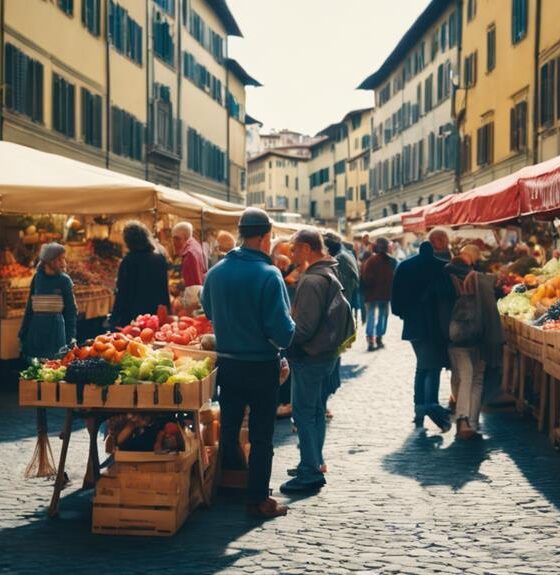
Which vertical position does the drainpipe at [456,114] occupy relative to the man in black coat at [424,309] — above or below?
above

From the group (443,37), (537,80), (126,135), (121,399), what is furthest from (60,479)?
(443,37)

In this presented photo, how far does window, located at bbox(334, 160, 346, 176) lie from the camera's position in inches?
3617

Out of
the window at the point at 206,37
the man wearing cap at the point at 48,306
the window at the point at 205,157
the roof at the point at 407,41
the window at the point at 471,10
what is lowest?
the man wearing cap at the point at 48,306

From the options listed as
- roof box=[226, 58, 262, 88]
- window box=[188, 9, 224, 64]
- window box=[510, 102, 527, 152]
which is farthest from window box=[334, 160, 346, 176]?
window box=[510, 102, 527, 152]

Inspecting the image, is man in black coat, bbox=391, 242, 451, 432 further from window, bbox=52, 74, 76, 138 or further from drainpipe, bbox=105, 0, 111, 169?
drainpipe, bbox=105, 0, 111, 169

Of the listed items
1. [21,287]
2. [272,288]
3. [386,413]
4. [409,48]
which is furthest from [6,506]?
[409,48]

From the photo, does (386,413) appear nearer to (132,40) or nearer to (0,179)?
(0,179)

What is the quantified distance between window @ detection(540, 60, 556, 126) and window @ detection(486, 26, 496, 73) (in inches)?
255

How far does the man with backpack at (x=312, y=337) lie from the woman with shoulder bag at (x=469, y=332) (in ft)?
7.41

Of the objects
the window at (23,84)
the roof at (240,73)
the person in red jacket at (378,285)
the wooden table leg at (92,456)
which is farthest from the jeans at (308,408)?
the roof at (240,73)

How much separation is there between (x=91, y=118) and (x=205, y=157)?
55.6ft

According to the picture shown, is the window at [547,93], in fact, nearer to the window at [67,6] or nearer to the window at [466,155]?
the window at [466,155]

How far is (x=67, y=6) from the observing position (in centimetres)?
2470

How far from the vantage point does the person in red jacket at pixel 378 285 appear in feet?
59.2
